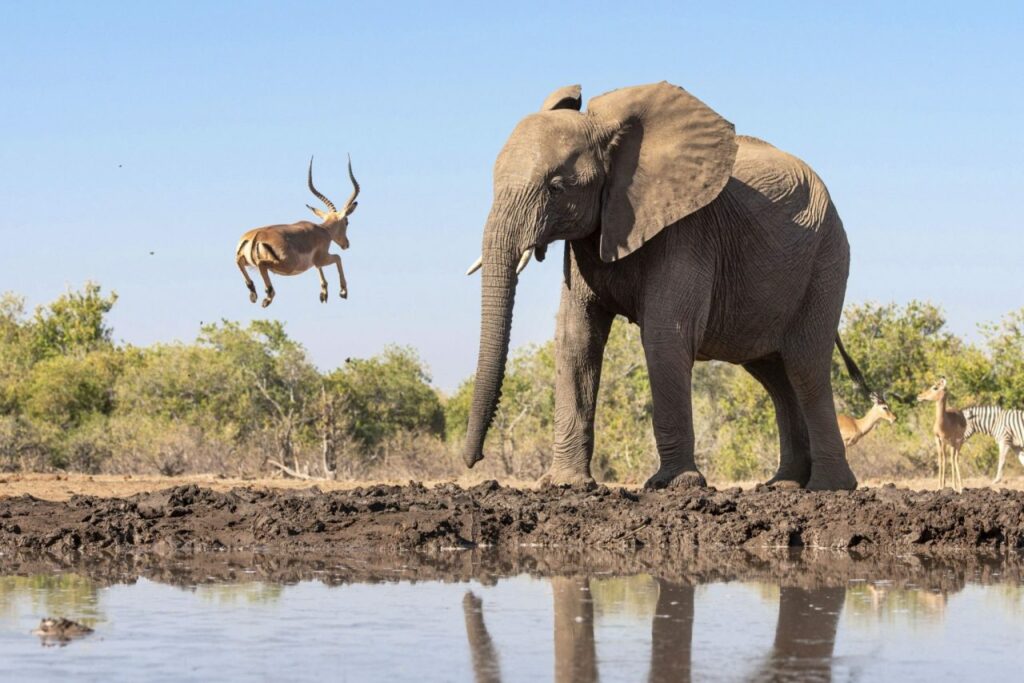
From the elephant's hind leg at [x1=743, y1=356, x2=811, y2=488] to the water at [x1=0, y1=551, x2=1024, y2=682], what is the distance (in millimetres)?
3674

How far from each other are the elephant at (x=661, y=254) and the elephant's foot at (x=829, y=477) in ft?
0.05

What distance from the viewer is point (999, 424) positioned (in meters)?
20.5

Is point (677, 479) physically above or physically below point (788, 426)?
below

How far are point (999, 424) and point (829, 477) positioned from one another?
8.13 metres

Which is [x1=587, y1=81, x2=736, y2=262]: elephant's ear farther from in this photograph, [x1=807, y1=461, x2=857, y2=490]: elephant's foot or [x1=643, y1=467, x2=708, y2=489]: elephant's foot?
[x1=807, y1=461, x2=857, y2=490]: elephant's foot

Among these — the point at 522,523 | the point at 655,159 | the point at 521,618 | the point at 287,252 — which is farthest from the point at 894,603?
the point at 287,252

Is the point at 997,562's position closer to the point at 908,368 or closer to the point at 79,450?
the point at 79,450

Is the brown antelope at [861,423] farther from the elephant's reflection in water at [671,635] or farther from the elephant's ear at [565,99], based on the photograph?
the elephant's reflection in water at [671,635]

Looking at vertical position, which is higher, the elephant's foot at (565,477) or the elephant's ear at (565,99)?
the elephant's ear at (565,99)

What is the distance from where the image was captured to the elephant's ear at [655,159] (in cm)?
1127

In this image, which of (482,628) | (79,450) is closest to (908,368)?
(79,450)

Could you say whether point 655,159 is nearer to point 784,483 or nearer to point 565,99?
point 565,99

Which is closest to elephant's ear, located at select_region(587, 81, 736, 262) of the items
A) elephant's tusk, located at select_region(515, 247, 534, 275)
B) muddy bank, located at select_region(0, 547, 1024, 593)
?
elephant's tusk, located at select_region(515, 247, 534, 275)

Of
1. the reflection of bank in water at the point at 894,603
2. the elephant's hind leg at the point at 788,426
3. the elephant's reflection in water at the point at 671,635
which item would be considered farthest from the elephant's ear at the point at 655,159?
the reflection of bank in water at the point at 894,603
